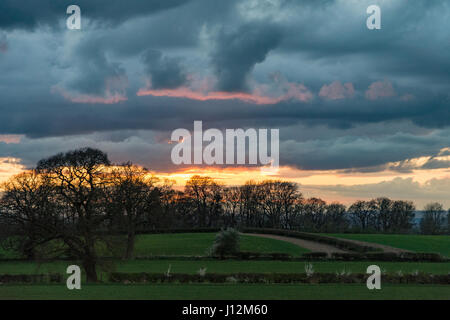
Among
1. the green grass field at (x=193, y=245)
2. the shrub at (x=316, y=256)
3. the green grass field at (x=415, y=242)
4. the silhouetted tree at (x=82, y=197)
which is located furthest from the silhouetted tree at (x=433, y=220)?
the silhouetted tree at (x=82, y=197)

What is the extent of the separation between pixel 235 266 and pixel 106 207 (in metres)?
20.0

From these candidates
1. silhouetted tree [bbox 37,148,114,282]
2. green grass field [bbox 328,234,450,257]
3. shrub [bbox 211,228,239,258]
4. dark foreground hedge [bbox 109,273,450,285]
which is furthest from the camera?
green grass field [bbox 328,234,450,257]

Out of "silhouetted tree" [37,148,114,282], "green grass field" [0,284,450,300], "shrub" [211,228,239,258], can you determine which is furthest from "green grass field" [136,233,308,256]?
"green grass field" [0,284,450,300]

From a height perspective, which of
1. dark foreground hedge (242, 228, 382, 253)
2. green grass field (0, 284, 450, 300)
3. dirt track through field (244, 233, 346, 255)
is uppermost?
green grass field (0, 284, 450, 300)

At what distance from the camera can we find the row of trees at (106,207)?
1078 inches

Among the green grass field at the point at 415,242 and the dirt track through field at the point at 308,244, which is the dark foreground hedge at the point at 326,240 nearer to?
the dirt track through field at the point at 308,244

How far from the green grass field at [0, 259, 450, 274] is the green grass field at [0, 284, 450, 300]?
20446 mm

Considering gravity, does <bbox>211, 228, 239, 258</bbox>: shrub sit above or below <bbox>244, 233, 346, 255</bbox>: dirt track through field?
above

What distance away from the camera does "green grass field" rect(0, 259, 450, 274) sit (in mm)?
42406

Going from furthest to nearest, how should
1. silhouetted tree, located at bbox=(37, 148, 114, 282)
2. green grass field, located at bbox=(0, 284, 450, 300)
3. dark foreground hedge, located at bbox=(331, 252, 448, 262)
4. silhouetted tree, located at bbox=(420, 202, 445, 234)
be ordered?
1. silhouetted tree, located at bbox=(420, 202, 445, 234)
2. dark foreground hedge, located at bbox=(331, 252, 448, 262)
3. silhouetted tree, located at bbox=(37, 148, 114, 282)
4. green grass field, located at bbox=(0, 284, 450, 300)

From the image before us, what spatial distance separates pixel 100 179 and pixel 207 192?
7144cm

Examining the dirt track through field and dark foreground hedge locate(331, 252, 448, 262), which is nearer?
dark foreground hedge locate(331, 252, 448, 262)

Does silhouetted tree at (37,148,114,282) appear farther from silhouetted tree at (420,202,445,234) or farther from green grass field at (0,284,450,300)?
silhouetted tree at (420,202,445,234)
